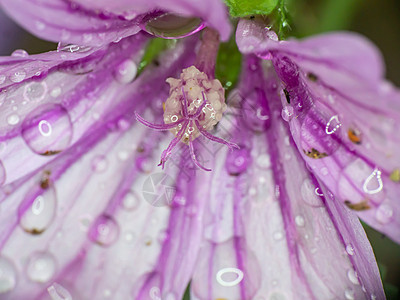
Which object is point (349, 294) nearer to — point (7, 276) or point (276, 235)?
point (276, 235)

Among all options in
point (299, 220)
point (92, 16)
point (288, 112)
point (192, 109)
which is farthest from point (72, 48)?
point (299, 220)

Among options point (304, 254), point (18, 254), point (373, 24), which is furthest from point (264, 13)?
point (373, 24)

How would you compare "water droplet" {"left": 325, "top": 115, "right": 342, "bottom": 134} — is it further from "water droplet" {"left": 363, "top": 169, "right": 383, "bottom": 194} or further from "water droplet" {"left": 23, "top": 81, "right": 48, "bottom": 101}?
"water droplet" {"left": 23, "top": 81, "right": 48, "bottom": 101}

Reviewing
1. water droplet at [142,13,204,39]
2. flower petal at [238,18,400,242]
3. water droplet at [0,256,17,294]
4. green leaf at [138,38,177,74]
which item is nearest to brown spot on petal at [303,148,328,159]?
flower petal at [238,18,400,242]

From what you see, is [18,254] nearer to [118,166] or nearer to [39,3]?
[118,166]

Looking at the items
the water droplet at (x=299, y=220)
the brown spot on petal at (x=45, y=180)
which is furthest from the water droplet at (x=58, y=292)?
the water droplet at (x=299, y=220)
